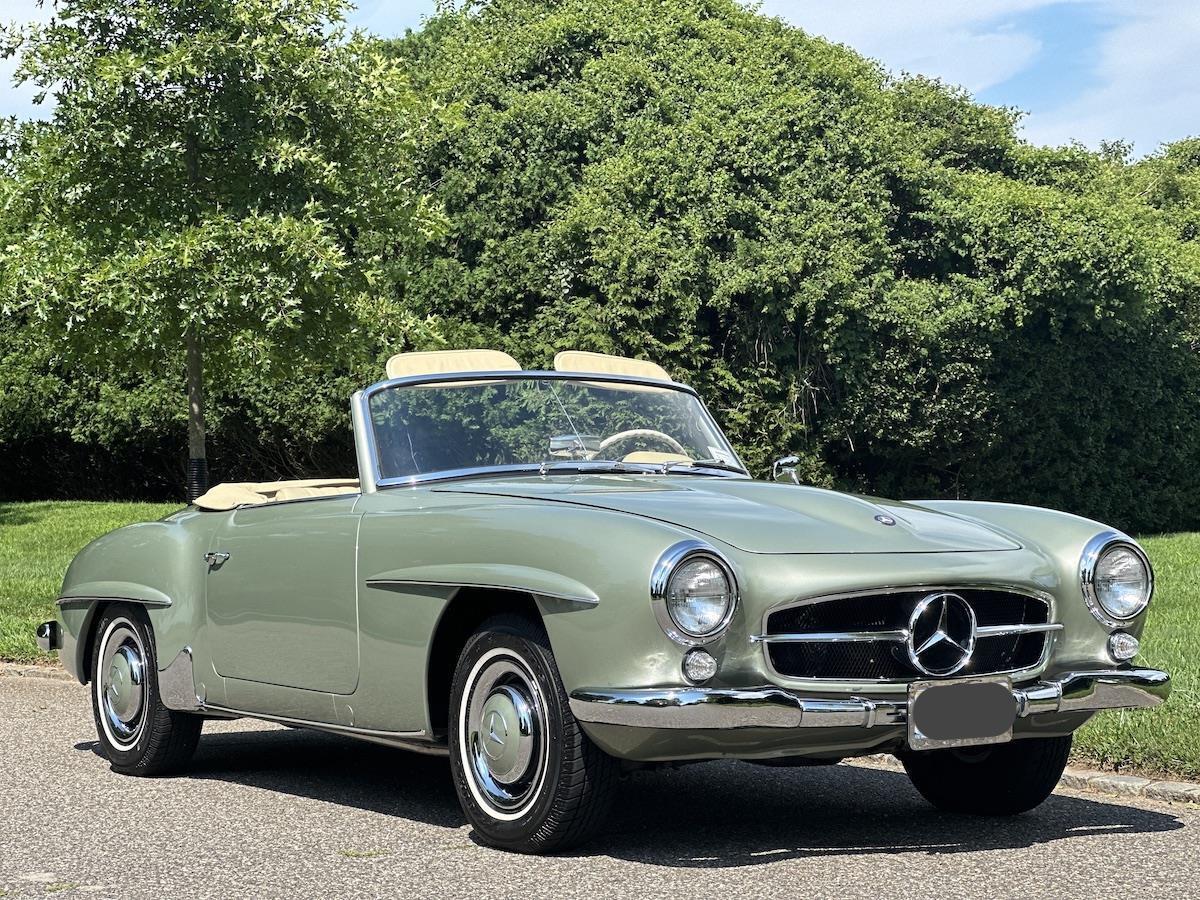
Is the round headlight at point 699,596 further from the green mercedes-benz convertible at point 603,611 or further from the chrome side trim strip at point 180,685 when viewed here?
the chrome side trim strip at point 180,685

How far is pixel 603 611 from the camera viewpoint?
16.1ft

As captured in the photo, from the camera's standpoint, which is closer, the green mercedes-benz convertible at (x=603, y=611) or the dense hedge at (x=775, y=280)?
the green mercedes-benz convertible at (x=603, y=611)

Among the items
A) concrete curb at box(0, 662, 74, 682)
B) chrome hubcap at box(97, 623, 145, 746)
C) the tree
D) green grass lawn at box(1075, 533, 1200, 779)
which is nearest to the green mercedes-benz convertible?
chrome hubcap at box(97, 623, 145, 746)

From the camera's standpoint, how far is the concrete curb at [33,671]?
36.1ft

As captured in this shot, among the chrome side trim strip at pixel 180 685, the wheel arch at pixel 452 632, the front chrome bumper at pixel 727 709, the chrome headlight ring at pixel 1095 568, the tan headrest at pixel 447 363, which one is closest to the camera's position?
the front chrome bumper at pixel 727 709

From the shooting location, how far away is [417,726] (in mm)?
5590

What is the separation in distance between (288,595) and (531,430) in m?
1.11

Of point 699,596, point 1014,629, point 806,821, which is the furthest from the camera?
point 806,821

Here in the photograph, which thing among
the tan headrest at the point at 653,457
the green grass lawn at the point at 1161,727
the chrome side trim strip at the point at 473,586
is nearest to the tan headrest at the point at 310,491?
the chrome side trim strip at the point at 473,586

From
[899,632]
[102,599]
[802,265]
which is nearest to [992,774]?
[899,632]

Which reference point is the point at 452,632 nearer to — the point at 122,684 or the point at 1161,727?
the point at 122,684

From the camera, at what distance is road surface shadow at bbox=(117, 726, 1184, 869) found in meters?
5.46

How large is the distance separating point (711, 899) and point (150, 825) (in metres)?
2.30

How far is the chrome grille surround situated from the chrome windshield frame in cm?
155
